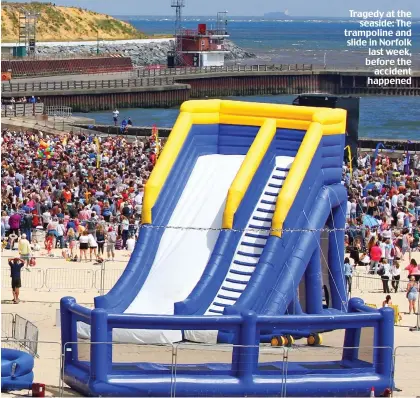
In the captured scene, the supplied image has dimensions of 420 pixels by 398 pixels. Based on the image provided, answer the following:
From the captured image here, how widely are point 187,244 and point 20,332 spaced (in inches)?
105

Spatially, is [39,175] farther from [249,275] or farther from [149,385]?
[149,385]

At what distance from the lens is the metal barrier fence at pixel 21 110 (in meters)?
51.1

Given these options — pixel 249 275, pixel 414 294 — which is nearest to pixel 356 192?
pixel 414 294

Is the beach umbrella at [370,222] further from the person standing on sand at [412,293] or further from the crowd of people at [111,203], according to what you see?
the person standing on sand at [412,293]

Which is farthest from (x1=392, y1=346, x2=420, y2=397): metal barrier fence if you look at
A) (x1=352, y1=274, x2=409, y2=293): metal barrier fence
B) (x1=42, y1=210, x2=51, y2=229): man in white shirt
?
(x1=42, y1=210, x2=51, y2=229): man in white shirt

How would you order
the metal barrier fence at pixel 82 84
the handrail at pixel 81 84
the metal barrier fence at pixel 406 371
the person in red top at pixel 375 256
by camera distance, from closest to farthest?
1. the metal barrier fence at pixel 406 371
2. the person in red top at pixel 375 256
3. the metal barrier fence at pixel 82 84
4. the handrail at pixel 81 84

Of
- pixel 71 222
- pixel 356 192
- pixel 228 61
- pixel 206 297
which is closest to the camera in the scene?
pixel 206 297

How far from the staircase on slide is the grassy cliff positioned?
88.4 m

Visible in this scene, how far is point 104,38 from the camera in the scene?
120 m

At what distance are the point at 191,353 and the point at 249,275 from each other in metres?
2.65

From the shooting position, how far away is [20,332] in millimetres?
19562

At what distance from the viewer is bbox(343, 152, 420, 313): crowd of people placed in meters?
23.9

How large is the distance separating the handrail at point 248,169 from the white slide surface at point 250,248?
343mm

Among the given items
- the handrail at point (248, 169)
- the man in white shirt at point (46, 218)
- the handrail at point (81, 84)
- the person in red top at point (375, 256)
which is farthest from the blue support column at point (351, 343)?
the handrail at point (81, 84)
